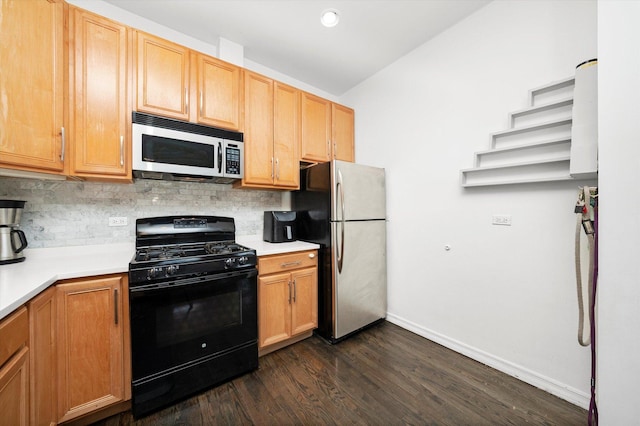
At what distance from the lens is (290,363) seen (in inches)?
79.7

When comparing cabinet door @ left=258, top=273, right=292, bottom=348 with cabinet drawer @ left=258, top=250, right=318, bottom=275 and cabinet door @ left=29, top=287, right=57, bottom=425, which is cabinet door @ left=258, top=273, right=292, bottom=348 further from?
cabinet door @ left=29, top=287, right=57, bottom=425

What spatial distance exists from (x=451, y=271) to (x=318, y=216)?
1328 mm

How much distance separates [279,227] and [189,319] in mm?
1157

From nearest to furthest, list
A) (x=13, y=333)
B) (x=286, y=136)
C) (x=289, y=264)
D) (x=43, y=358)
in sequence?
(x=13, y=333) → (x=43, y=358) → (x=289, y=264) → (x=286, y=136)

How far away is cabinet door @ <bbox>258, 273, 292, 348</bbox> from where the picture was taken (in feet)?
6.73

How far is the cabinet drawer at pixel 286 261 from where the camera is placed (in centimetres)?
208

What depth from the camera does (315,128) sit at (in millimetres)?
2764

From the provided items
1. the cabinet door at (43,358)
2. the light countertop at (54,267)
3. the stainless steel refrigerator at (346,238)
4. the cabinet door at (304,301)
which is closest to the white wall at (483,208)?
the stainless steel refrigerator at (346,238)

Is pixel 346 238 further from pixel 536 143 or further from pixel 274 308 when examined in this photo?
pixel 536 143

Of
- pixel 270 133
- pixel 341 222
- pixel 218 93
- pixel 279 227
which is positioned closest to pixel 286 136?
pixel 270 133

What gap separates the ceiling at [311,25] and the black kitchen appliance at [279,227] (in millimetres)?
1681

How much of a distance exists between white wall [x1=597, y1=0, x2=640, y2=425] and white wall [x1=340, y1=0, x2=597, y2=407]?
24.8 inches

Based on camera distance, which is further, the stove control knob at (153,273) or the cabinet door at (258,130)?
the cabinet door at (258,130)

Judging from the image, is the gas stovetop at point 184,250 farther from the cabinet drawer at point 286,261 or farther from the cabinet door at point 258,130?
the cabinet door at point 258,130
